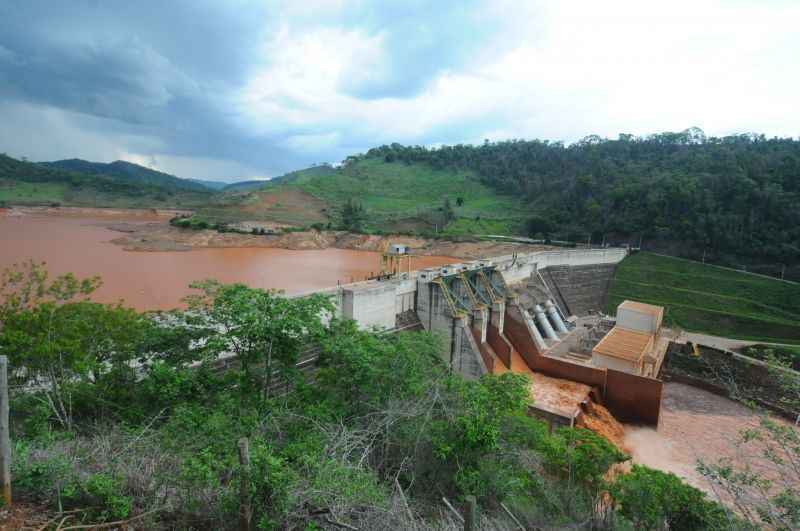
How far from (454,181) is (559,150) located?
73.0ft

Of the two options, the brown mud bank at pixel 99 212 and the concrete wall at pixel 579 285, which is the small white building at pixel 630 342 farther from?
the brown mud bank at pixel 99 212

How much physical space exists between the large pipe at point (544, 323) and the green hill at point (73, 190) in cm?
7333

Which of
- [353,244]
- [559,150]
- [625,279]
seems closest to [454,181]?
[559,150]

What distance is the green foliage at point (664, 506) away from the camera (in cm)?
789

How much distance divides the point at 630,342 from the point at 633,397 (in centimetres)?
375

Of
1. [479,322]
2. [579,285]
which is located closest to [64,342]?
[479,322]

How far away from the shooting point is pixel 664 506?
8.10 m

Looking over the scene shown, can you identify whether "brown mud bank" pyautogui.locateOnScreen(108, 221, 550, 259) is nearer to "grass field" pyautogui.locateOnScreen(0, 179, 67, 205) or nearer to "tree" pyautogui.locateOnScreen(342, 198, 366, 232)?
"tree" pyautogui.locateOnScreen(342, 198, 366, 232)

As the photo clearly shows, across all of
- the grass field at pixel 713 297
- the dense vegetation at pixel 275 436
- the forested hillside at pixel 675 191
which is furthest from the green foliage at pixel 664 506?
the forested hillside at pixel 675 191

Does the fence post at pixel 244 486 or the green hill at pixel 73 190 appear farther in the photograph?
the green hill at pixel 73 190

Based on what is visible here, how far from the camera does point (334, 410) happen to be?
763 centimetres

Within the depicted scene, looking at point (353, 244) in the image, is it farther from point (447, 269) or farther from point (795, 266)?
point (795, 266)

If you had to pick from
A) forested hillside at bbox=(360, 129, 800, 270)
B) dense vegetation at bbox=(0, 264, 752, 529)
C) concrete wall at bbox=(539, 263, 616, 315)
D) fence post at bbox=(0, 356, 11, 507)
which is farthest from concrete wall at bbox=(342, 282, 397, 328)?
forested hillside at bbox=(360, 129, 800, 270)

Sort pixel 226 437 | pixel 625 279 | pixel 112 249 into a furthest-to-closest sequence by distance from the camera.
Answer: pixel 112 249 < pixel 625 279 < pixel 226 437
